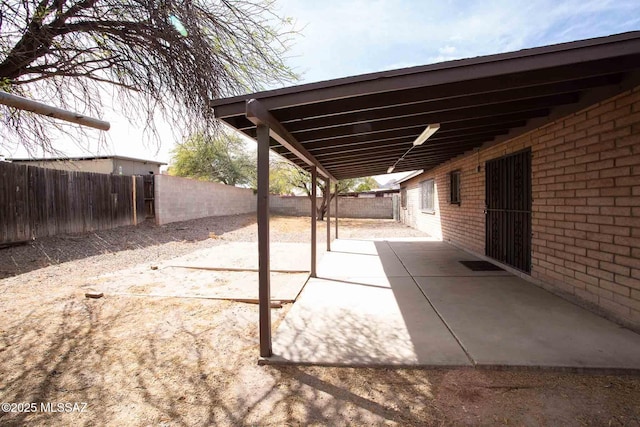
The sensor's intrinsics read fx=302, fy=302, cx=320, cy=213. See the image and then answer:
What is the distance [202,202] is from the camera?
14.3 meters

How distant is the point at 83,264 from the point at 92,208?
10.7ft

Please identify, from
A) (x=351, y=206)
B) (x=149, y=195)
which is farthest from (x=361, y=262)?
(x=351, y=206)

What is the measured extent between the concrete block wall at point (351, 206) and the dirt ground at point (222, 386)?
691 inches

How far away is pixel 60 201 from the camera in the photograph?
293 inches

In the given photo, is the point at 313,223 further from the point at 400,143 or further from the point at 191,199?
the point at 191,199

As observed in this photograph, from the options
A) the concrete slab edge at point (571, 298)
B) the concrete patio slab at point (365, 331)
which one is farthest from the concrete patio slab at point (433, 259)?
the concrete patio slab at point (365, 331)

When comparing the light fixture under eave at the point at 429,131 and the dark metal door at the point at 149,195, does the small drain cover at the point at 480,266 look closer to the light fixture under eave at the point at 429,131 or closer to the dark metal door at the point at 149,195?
the light fixture under eave at the point at 429,131

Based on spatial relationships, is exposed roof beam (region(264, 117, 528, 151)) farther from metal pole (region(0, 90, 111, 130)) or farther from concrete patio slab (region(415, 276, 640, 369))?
metal pole (region(0, 90, 111, 130))

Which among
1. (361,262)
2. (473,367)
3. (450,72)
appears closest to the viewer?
(473,367)

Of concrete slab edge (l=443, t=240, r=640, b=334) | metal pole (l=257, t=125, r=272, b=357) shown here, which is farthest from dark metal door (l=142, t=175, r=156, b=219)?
concrete slab edge (l=443, t=240, r=640, b=334)

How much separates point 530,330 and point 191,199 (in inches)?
512

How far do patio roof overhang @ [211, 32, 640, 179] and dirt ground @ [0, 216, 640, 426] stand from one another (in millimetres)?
2021

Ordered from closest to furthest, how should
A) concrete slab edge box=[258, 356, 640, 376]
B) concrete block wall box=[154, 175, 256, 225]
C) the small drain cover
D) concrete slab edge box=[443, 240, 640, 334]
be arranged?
concrete slab edge box=[258, 356, 640, 376]
concrete slab edge box=[443, 240, 640, 334]
the small drain cover
concrete block wall box=[154, 175, 256, 225]

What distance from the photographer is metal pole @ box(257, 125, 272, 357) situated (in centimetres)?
249
